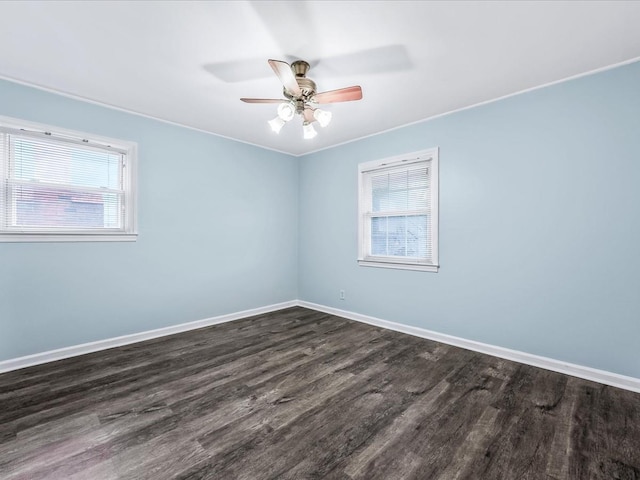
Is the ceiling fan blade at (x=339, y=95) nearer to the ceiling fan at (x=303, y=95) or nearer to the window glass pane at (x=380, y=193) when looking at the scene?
the ceiling fan at (x=303, y=95)

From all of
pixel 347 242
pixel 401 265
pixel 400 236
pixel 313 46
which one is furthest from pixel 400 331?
pixel 313 46

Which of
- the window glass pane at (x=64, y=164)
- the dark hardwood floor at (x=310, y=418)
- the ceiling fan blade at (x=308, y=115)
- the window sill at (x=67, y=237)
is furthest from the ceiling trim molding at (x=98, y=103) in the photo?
the dark hardwood floor at (x=310, y=418)

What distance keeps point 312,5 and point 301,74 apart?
2.00ft

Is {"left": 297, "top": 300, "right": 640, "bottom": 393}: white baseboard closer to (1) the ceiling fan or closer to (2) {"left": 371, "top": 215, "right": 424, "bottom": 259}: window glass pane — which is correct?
(2) {"left": 371, "top": 215, "right": 424, "bottom": 259}: window glass pane

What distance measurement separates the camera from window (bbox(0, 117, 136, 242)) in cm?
269

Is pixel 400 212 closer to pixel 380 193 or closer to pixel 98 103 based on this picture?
pixel 380 193

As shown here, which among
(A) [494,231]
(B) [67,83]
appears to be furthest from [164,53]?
(A) [494,231]

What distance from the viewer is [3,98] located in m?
2.61

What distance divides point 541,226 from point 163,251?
13.3 feet

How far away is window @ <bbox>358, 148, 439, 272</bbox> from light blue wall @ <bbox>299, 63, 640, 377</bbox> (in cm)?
14

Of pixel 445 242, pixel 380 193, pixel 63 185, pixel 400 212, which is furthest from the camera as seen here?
pixel 380 193

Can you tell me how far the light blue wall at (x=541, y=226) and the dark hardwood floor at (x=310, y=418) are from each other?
42 cm

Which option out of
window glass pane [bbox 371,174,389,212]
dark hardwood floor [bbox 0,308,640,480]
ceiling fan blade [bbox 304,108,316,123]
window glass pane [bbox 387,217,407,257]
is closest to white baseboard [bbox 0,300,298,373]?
dark hardwood floor [bbox 0,308,640,480]

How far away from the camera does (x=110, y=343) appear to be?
10.4 ft
